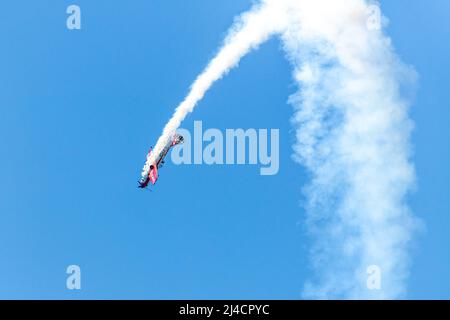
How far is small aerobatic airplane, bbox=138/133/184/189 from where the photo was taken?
31.7 m

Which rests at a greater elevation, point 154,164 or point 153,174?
point 154,164

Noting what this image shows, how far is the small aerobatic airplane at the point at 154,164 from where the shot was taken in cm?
3169

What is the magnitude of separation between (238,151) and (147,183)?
3.95 meters

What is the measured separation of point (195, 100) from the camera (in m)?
31.7

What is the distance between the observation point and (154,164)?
3177 cm
